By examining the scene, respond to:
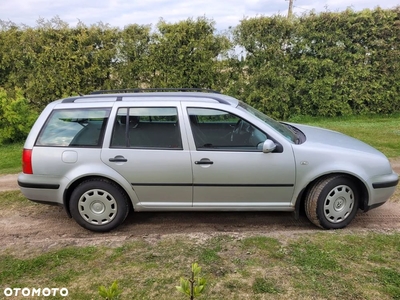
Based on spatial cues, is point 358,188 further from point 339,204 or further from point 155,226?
point 155,226

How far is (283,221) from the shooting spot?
4.39 metres

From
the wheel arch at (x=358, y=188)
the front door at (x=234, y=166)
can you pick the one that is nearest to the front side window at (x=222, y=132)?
the front door at (x=234, y=166)

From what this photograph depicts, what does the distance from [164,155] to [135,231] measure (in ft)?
3.42

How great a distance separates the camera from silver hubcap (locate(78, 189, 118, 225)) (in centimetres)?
404

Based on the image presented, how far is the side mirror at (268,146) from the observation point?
3.80 meters

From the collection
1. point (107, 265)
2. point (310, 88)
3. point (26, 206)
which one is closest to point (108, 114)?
point (107, 265)

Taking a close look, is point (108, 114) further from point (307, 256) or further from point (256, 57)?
point (256, 57)

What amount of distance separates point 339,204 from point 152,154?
7.36 ft

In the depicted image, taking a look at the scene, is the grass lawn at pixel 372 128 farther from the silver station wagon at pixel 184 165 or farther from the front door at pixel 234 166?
the front door at pixel 234 166

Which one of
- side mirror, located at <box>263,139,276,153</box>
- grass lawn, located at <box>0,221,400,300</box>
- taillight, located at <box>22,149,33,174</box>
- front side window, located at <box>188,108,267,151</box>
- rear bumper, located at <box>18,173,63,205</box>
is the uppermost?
front side window, located at <box>188,108,267,151</box>

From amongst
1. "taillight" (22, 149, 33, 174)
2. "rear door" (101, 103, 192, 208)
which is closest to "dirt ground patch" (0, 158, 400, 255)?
"rear door" (101, 103, 192, 208)

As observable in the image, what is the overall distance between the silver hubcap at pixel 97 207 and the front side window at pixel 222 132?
1.24 metres

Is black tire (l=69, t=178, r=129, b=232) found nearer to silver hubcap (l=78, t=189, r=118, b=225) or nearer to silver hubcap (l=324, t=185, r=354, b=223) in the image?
silver hubcap (l=78, t=189, r=118, b=225)

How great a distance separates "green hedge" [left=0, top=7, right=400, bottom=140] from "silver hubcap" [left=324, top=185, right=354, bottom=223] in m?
6.99
